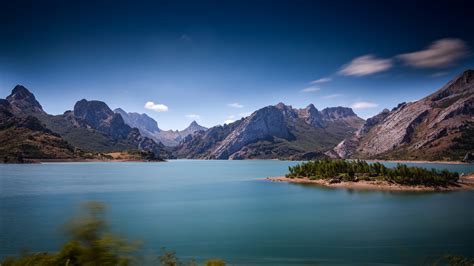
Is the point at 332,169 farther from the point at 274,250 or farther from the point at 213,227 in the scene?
the point at 274,250

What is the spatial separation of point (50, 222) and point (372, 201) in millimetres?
77587

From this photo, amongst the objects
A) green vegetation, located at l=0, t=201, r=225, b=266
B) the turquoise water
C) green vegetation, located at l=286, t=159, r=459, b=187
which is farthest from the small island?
green vegetation, located at l=0, t=201, r=225, b=266

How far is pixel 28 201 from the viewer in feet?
273

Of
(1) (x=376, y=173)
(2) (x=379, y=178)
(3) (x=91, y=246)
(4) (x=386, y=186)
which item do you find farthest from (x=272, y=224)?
(1) (x=376, y=173)

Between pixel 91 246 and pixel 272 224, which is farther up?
pixel 91 246

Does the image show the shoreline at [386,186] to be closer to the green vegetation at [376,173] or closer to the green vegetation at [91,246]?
the green vegetation at [376,173]

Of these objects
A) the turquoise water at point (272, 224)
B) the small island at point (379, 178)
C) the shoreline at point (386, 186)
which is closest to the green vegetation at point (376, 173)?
the small island at point (379, 178)

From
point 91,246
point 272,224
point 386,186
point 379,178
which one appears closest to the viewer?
point 91,246

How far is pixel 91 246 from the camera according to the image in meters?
15.2

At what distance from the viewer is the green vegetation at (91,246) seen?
583 inches

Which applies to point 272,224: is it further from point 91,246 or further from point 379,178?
point 379,178

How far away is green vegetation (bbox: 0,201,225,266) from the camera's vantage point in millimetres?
14797

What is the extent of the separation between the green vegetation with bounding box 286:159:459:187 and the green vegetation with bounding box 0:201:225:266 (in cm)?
11869

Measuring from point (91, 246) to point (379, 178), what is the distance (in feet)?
406
